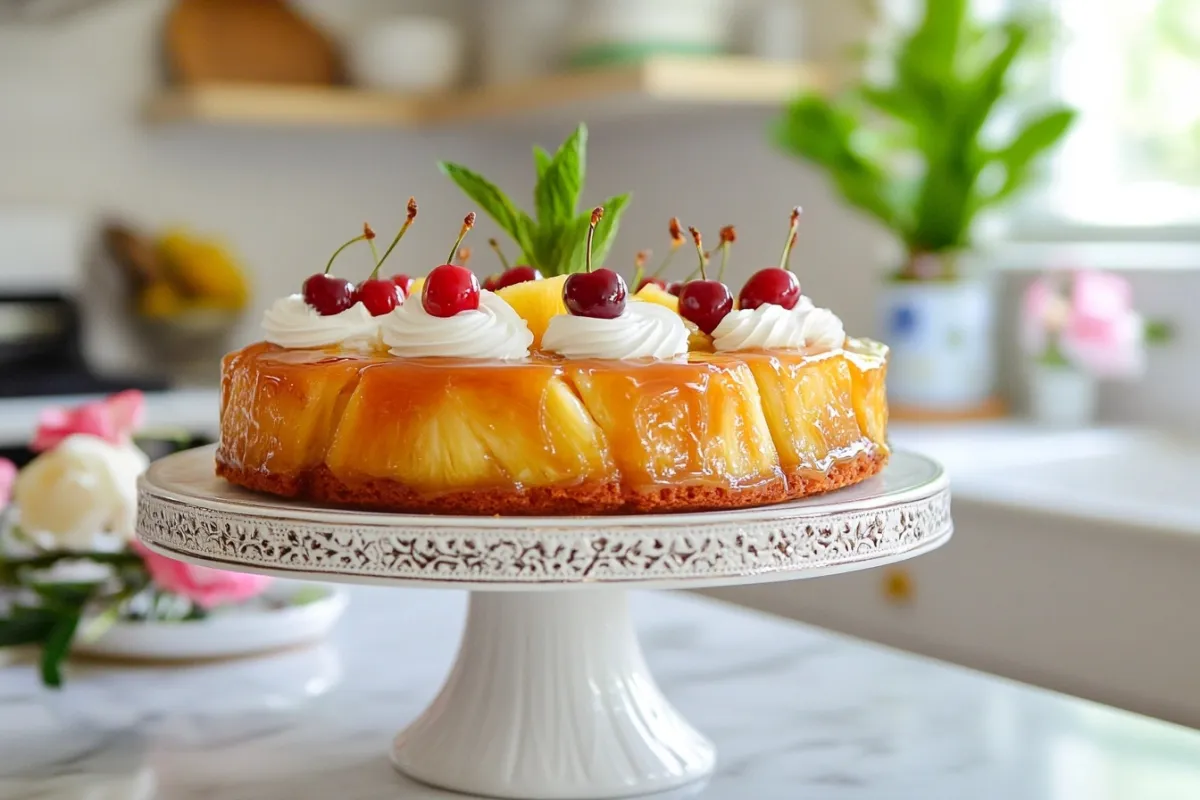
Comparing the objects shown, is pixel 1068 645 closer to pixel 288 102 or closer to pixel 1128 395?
pixel 1128 395

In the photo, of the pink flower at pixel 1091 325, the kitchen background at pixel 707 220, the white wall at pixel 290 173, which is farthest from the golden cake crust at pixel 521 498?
the white wall at pixel 290 173

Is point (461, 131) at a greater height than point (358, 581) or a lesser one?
greater

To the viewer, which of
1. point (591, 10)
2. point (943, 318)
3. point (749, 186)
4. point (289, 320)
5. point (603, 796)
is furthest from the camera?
point (749, 186)

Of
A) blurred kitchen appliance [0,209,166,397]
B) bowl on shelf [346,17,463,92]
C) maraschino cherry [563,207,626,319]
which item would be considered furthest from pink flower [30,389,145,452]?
bowl on shelf [346,17,463,92]

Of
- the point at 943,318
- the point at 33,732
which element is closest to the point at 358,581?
the point at 33,732

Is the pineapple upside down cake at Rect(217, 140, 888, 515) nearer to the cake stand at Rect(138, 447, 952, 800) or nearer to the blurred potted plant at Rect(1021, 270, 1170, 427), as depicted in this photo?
the cake stand at Rect(138, 447, 952, 800)

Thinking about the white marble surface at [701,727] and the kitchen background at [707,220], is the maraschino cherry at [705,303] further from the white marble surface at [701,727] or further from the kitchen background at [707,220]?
the kitchen background at [707,220]

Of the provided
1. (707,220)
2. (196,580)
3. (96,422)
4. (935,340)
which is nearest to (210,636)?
(196,580)

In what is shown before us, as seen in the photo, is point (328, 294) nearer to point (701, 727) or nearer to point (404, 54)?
point (701, 727)
